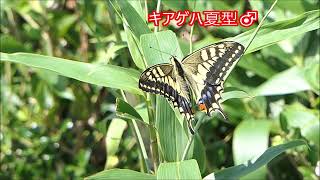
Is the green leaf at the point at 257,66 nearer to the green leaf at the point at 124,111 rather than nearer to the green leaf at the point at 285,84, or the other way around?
the green leaf at the point at 285,84

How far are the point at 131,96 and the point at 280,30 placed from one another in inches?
13.7

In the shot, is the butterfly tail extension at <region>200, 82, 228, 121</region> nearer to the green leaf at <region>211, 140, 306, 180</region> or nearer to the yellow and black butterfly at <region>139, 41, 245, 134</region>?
the yellow and black butterfly at <region>139, 41, 245, 134</region>

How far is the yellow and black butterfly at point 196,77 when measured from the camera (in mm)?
959

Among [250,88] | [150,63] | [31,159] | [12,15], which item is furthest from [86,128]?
[150,63]

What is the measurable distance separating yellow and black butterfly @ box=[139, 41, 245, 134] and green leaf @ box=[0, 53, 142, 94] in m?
0.07

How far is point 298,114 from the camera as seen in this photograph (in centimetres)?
150

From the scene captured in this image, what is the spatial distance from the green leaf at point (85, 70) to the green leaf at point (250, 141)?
18.4 inches

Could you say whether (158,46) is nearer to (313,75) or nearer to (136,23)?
(136,23)

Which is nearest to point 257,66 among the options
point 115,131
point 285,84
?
point 285,84

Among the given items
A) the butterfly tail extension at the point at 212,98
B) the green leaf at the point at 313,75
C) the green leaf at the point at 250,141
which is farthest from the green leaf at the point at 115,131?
the green leaf at the point at 313,75

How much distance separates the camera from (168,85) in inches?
38.9

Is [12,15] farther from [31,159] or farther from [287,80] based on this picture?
[287,80]

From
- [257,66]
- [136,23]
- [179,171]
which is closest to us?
[179,171]

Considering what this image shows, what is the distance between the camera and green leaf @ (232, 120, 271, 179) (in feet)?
4.63
